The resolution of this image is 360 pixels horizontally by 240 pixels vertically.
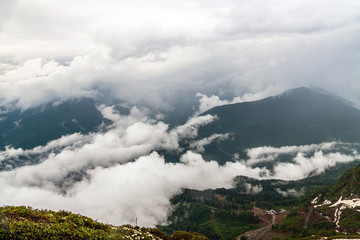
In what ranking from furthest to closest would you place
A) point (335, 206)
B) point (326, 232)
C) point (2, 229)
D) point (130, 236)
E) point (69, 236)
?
point (335, 206) → point (326, 232) → point (130, 236) → point (69, 236) → point (2, 229)

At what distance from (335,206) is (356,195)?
Answer: 65.5 feet

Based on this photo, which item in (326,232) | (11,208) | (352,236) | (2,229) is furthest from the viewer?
(326,232)

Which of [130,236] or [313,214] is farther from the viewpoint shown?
[313,214]

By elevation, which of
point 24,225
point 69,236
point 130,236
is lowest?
point 130,236

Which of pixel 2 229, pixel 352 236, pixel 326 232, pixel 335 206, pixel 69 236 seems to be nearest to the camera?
pixel 2 229

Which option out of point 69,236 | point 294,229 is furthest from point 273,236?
point 69,236

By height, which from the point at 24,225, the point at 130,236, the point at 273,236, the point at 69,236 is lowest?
the point at 273,236

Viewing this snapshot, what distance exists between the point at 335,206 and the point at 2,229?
22951 cm

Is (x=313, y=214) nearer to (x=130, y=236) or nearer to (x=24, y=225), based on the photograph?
(x=130, y=236)

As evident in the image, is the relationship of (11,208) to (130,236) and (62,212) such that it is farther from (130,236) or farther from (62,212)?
(130,236)

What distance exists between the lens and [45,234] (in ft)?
105

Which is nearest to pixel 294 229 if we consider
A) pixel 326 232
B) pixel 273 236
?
pixel 273 236

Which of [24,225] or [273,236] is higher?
[24,225]

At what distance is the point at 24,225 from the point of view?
3162cm
